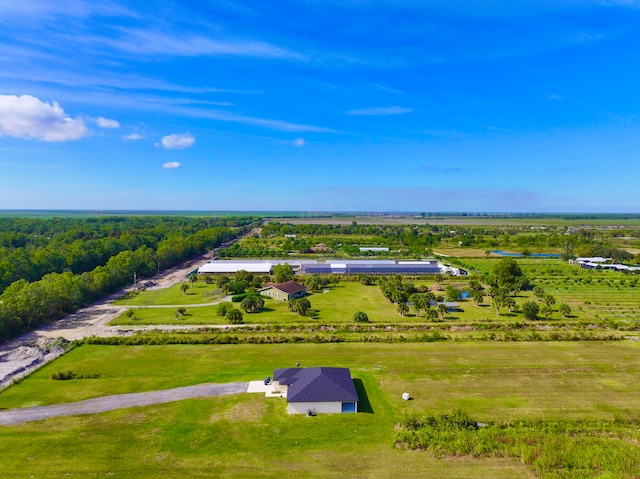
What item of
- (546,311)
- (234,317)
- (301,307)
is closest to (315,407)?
(234,317)

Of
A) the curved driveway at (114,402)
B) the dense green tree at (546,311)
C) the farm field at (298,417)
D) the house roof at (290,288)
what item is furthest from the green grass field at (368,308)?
the curved driveway at (114,402)

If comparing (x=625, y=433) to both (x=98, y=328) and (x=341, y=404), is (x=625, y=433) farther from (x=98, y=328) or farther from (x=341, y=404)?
→ (x=98, y=328)

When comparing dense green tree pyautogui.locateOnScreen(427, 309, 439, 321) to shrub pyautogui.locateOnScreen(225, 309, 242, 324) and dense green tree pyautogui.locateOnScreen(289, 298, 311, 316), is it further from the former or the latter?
shrub pyautogui.locateOnScreen(225, 309, 242, 324)

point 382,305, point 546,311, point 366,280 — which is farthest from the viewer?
point 366,280

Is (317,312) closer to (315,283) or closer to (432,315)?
(315,283)

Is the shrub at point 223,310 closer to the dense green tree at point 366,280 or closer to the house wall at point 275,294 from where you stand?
the house wall at point 275,294

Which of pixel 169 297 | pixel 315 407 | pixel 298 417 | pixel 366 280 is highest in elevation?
pixel 366 280

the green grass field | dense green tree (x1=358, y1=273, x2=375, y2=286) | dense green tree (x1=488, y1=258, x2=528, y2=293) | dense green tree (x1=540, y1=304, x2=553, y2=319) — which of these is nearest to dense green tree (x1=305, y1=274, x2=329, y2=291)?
the green grass field

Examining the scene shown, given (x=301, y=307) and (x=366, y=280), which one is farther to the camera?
(x=366, y=280)
